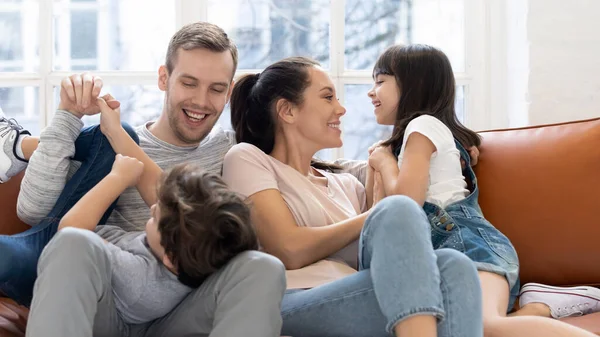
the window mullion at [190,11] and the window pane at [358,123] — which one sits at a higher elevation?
the window mullion at [190,11]

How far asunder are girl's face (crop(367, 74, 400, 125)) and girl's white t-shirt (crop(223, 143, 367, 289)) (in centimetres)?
29

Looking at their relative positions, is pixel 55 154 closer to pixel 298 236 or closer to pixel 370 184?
pixel 298 236

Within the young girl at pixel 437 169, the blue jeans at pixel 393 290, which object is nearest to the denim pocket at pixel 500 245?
the young girl at pixel 437 169

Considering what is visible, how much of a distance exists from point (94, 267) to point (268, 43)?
1.53 metres

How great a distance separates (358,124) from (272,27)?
19.1 inches

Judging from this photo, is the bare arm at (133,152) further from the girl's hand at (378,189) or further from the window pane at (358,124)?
the window pane at (358,124)

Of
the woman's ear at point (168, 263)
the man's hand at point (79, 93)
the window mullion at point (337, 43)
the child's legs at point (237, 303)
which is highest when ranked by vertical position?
the window mullion at point (337, 43)

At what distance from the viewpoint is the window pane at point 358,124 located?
281cm

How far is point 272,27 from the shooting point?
9.08ft

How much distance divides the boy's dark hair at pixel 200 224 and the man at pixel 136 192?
0.04m

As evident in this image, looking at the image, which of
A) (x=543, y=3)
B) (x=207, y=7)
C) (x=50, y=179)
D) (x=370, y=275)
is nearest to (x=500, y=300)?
(x=370, y=275)

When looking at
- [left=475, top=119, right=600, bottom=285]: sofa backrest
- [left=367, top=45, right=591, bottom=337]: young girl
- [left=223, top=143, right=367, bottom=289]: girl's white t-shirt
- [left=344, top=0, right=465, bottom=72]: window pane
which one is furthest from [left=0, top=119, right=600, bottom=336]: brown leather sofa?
[left=344, top=0, right=465, bottom=72]: window pane

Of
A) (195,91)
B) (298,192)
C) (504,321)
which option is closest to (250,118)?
(195,91)

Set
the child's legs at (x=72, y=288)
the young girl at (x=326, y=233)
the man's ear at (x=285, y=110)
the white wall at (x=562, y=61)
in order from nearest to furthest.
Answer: the child's legs at (x=72, y=288) < the young girl at (x=326, y=233) < the man's ear at (x=285, y=110) < the white wall at (x=562, y=61)
